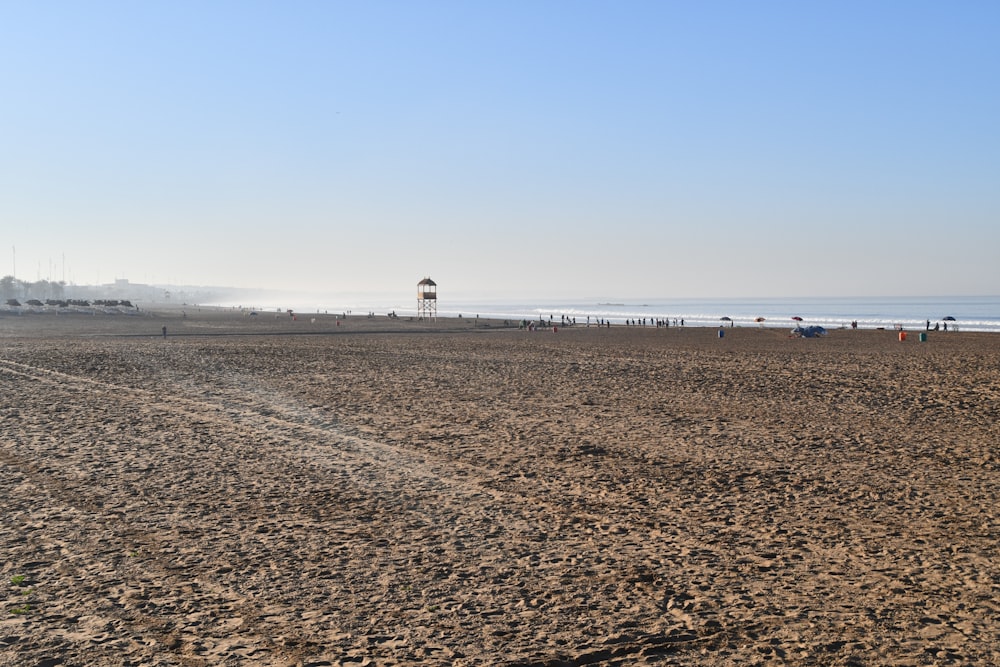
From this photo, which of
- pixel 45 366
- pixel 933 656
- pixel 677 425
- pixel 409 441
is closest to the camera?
pixel 933 656

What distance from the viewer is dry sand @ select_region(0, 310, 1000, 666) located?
5.56 meters

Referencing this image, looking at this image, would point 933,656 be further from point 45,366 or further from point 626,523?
point 45,366

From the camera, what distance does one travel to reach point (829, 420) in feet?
50.6

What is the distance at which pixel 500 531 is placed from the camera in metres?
8.20

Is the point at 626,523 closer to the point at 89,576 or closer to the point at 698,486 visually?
the point at 698,486

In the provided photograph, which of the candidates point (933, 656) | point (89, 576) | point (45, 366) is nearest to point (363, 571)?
point (89, 576)

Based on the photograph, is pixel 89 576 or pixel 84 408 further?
pixel 84 408

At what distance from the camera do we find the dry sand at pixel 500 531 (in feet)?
18.2

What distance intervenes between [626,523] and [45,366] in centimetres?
2453

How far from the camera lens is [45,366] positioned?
88.5 ft

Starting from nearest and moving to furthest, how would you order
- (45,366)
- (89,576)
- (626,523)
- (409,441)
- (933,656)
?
1. (933,656)
2. (89,576)
3. (626,523)
4. (409,441)
5. (45,366)

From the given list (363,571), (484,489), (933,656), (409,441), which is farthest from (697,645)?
(409,441)

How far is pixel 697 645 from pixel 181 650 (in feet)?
11.0

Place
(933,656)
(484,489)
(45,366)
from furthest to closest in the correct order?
(45,366)
(484,489)
(933,656)
